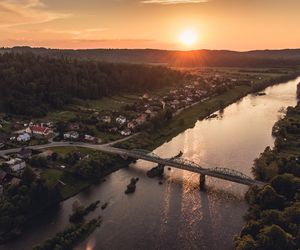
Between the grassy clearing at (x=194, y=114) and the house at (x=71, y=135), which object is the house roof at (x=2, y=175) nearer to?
the house at (x=71, y=135)

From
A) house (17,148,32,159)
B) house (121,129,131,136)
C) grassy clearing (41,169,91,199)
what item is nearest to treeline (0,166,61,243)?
grassy clearing (41,169,91,199)

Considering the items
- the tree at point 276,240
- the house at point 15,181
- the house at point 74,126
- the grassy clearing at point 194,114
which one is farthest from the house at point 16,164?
the tree at point 276,240

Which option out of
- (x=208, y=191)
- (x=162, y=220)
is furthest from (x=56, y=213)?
(x=208, y=191)

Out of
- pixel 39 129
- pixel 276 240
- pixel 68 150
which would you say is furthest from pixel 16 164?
pixel 276 240

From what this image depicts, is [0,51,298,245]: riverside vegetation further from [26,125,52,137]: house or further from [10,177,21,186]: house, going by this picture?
[26,125,52,137]: house

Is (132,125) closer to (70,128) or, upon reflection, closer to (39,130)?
(70,128)
